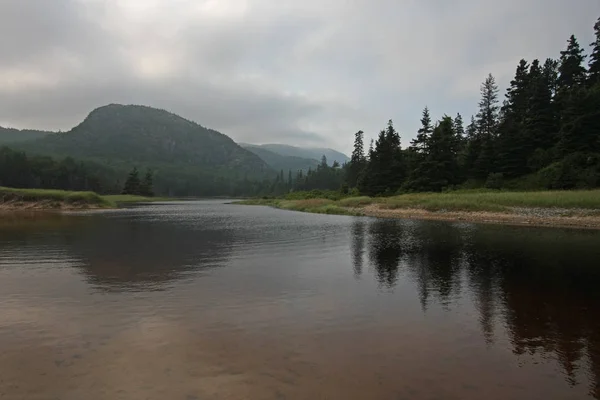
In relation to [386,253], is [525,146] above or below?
above

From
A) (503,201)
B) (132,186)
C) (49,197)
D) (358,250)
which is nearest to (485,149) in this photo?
(503,201)

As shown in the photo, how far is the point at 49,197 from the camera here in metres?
84.6

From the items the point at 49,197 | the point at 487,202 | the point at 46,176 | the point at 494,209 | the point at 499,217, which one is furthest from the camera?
the point at 46,176

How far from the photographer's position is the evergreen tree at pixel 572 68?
8531 centimetres

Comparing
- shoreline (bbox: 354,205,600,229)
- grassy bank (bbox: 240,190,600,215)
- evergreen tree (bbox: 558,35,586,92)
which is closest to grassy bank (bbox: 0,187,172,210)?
grassy bank (bbox: 240,190,600,215)

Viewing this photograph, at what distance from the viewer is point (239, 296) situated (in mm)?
16062

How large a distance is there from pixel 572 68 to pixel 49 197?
12128 centimetres

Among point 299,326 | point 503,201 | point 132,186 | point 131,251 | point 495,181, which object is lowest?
point 299,326

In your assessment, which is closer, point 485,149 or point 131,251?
point 131,251

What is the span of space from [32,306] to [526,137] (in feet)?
277

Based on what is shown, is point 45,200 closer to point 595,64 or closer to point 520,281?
point 520,281

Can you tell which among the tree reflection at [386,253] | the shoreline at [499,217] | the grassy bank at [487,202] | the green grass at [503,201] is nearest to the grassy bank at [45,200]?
the grassy bank at [487,202]

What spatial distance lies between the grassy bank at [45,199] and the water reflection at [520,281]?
76.7 metres

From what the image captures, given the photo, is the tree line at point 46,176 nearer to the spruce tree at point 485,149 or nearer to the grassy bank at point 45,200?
the grassy bank at point 45,200
